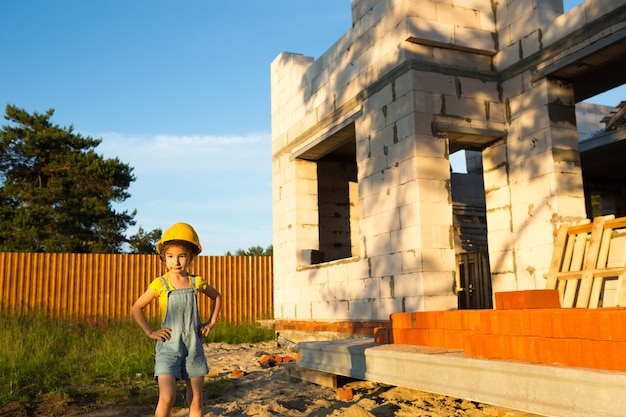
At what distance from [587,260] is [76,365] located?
6.60 m

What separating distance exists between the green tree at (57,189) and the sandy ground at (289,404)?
52.0 feet

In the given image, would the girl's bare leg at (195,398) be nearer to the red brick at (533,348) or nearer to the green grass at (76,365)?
the red brick at (533,348)

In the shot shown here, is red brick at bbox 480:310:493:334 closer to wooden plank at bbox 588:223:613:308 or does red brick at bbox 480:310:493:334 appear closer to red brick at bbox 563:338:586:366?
red brick at bbox 563:338:586:366

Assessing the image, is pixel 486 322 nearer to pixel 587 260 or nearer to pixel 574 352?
pixel 574 352

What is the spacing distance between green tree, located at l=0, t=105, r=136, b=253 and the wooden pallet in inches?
704

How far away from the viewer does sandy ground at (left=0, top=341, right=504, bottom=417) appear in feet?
16.7

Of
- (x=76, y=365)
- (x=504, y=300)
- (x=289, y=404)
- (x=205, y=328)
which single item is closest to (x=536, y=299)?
(x=504, y=300)

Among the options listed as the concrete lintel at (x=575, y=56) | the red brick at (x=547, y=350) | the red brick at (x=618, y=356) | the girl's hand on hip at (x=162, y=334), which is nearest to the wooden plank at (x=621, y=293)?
the red brick at (x=547, y=350)

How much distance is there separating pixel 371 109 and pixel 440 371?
5.06 m

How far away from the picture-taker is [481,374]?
14.6ft

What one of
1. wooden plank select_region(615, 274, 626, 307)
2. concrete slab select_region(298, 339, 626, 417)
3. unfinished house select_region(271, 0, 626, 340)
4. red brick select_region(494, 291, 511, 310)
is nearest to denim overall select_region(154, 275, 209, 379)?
concrete slab select_region(298, 339, 626, 417)

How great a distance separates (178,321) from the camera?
12.4ft

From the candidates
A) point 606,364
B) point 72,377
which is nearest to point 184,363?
point 606,364

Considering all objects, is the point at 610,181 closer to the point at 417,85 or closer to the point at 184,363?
the point at 417,85
